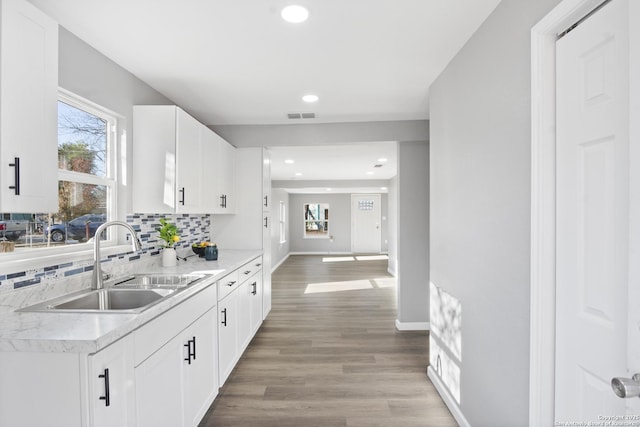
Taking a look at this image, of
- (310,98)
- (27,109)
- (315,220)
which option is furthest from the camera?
(315,220)

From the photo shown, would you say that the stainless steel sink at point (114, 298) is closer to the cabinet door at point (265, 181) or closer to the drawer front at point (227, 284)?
the drawer front at point (227, 284)

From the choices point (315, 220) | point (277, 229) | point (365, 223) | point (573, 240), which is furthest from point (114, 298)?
point (365, 223)

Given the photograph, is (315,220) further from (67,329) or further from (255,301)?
(67,329)

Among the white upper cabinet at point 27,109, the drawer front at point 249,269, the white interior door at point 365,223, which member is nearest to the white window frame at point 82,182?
the white upper cabinet at point 27,109

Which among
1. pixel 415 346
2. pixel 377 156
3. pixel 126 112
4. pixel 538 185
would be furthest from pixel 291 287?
pixel 538 185

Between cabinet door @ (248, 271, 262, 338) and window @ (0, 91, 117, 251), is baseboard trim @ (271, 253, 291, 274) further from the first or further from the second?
window @ (0, 91, 117, 251)

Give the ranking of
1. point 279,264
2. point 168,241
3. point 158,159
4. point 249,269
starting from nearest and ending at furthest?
point 158,159 < point 168,241 < point 249,269 < point 279,264

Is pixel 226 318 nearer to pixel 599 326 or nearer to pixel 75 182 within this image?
pixel 75 182

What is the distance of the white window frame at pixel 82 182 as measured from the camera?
168 cm

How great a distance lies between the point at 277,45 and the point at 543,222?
176 cm

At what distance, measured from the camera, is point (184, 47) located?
215 cm

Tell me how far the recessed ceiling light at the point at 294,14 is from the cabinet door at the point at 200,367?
6.00 feet

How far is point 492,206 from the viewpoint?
1.77 m

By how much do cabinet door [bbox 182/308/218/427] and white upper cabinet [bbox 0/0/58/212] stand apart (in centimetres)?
105
